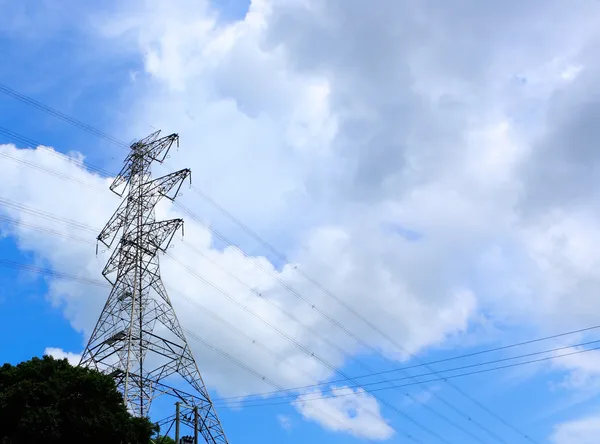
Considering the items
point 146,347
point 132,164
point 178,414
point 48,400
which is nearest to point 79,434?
point 48,400

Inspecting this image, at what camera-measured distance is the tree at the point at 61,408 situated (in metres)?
29.2

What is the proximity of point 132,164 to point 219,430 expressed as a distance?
2393 centimetres

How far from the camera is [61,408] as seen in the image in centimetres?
3045

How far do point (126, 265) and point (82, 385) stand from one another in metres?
16.2

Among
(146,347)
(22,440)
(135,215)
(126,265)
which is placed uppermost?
(135,215)

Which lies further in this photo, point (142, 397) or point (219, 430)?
point (219, 430)

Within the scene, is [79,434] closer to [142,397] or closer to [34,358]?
[34,358]

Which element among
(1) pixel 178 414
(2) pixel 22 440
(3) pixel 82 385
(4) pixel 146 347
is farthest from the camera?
(4) pixel 146 347

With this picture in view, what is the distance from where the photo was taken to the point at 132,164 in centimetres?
5106

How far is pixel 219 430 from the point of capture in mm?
43812

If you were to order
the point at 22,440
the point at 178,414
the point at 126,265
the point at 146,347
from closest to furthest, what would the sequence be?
the point at 22,440, the point at 178,414, the point at 146,347, the point at 126,265

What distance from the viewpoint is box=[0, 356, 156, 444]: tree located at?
95.7ft

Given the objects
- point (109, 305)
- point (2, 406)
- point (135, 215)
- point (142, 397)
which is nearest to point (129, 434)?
point (2, 406)

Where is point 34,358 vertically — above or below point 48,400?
above
